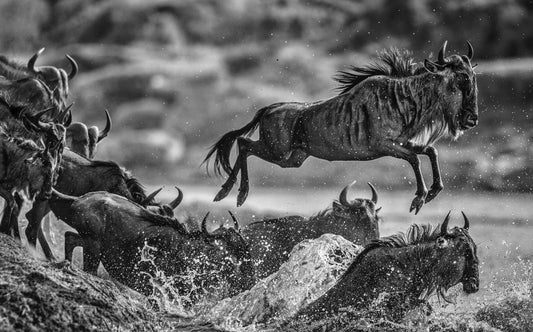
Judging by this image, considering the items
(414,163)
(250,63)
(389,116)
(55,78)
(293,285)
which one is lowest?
(293,285)

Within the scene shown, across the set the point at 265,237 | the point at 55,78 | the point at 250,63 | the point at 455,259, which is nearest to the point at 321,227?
the point at 265,237

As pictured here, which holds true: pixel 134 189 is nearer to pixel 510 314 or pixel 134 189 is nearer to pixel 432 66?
pixel 432 66

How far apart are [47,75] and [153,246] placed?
3380 mm

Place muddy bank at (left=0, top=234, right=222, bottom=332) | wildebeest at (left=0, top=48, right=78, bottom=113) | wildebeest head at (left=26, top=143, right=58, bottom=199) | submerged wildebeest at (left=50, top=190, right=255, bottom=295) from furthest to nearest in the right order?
A: wildebeest at (left=0, top=48, right=78, bottom=113) → submerged wildebeest at (left=50, top=190, right=255, bottom=295) → wildebeest head at (left=26, top=143, right=58, bottom=199) → muddy bank at (left=0, top=234, right=222, bottom=332)

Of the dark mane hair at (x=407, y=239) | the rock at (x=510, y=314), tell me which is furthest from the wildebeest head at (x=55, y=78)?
the rock at (x=510, y=314)

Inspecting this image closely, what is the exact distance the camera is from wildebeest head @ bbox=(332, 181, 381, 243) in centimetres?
1006

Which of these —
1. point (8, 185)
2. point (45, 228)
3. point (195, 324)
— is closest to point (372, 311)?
point (195, 324)

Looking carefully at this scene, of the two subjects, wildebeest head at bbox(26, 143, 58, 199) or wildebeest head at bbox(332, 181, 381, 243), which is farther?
wildebeest head at bbox(332, 181, 381, 243)

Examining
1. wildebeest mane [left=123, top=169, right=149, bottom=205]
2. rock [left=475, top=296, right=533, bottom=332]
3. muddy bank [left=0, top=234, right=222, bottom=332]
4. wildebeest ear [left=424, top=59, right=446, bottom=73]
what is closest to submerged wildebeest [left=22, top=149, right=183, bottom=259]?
wildebeest mane [left=123, top=169, right=149, bottom=205]

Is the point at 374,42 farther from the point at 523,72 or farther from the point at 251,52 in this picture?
the point at 523,72

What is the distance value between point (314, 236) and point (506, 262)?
420cm

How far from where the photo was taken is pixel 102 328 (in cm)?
708

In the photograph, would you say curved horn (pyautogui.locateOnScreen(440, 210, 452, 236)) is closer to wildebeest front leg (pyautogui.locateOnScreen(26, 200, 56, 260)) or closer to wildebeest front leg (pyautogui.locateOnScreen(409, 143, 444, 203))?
wildebeest front leg (pyautogui.locateOnScreen(409, 143, 444, 203))

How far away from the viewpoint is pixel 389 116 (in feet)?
31.2
